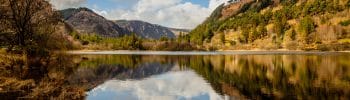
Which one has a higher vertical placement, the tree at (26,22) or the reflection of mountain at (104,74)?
the tree at (26,22)

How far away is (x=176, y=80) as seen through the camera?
67.2 meters

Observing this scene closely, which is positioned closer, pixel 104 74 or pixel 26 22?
pixel 26 22

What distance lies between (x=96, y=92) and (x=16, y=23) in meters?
32.6

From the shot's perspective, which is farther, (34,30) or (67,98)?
(34,30)

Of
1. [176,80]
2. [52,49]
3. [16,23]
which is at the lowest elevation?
[176,80]

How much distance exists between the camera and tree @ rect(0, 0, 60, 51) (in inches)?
2778

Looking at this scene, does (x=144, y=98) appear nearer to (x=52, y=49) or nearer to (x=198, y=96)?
(x=198, y=96)

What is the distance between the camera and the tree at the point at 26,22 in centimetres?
7056

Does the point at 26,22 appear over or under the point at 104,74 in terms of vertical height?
over

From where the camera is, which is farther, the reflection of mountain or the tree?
the tree

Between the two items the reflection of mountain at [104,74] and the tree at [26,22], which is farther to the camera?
the tree at [26,22]

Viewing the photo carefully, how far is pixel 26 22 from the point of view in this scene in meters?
73.9

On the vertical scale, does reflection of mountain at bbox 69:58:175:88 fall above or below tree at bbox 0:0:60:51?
below

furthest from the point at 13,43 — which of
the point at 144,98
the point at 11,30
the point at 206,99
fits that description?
the point at 206,99
